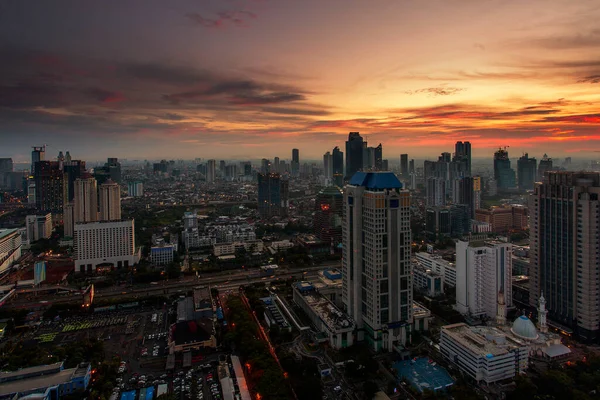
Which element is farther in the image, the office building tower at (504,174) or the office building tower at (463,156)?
the office building tower at (504,174)

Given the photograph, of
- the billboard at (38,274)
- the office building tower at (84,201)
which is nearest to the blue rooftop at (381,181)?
the billboard at (38,274)

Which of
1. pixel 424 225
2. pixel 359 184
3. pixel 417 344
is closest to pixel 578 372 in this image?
pixel 417 344

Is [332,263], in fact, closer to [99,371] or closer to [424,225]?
[424,225]

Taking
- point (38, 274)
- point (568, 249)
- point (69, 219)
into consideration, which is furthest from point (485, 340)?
point (69, 219)

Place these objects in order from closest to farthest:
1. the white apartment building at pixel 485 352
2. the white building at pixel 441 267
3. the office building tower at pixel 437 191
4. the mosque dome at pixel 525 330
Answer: the white apartment building at pixel 485 352
the mosque dome at pixel 525 330
the white building at pixel 441 267
the office building tower at pixel 437 191

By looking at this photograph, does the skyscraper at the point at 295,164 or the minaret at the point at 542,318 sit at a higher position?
the skyscraper at the point at 295,164

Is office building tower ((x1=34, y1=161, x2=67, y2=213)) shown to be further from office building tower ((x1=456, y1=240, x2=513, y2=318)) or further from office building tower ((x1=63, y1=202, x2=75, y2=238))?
office building tower ((x1=456, y1=240, x2=513, y2=318))

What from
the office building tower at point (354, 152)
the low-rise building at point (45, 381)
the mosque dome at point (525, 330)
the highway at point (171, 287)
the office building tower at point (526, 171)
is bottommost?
the low-rise building at point (45, 381)

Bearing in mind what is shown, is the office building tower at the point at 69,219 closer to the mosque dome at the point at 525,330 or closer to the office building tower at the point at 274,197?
the office building tower at the point at 274,197
